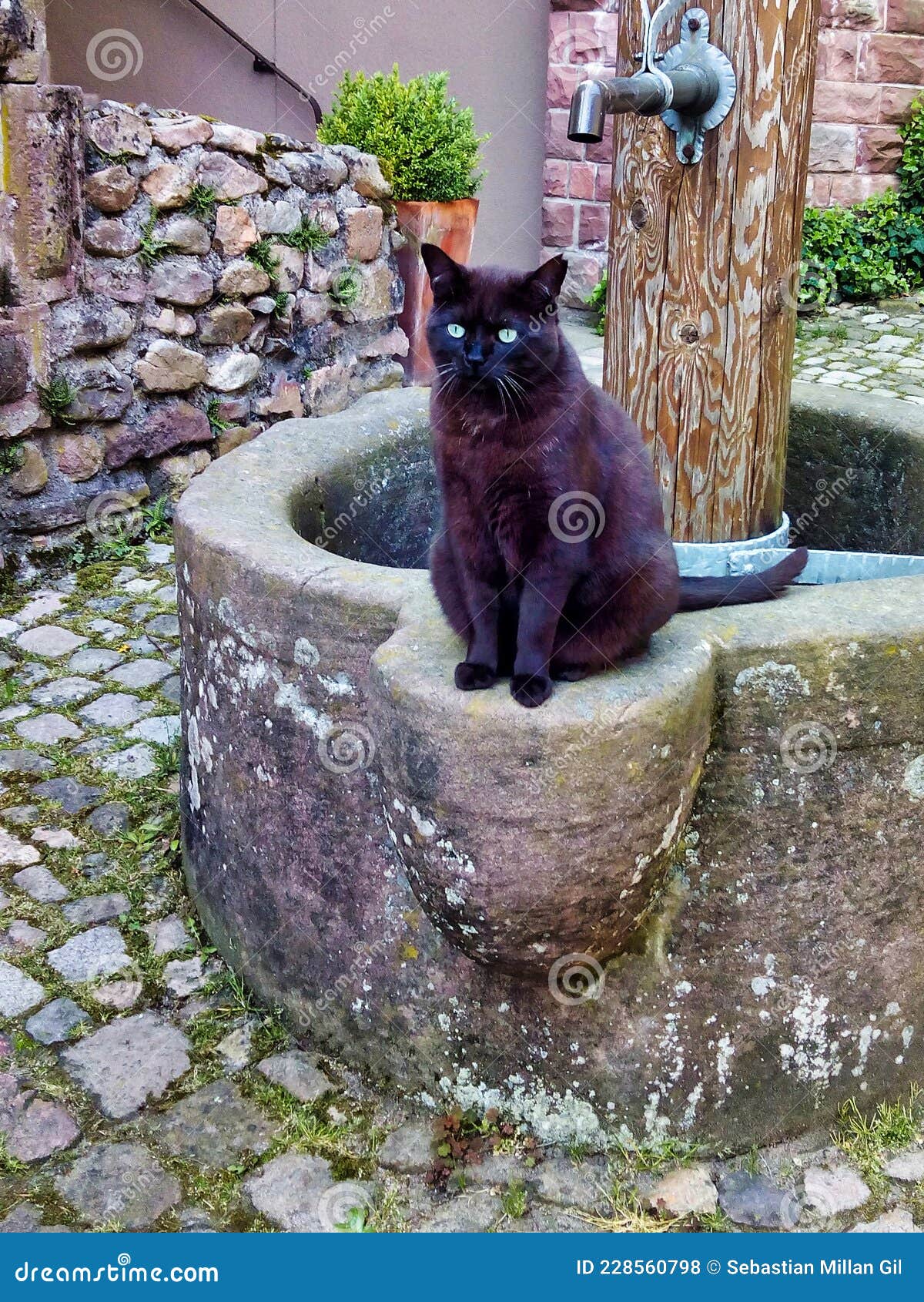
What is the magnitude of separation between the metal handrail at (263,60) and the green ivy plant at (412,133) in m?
1.21

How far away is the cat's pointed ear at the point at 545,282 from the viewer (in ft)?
6.23

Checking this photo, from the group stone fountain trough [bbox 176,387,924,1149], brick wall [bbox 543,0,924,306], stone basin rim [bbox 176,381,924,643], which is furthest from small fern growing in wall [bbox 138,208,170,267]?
brick wall [bbox 543,0,924,306]

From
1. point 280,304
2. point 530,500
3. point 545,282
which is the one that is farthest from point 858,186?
point 530,500

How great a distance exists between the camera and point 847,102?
25.0 feet

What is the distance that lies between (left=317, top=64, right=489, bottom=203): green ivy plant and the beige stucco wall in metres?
1.50

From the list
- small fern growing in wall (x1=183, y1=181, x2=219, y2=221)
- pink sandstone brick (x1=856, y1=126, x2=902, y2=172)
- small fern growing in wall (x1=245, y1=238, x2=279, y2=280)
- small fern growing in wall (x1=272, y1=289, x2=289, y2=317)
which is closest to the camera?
small fern growing in wall (x1=183, y1=181, x2=219, y2=221)

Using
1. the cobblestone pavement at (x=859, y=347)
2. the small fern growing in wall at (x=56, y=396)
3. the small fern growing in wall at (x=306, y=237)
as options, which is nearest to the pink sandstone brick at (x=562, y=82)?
the cobblestone pavement at (x=859, y=347)

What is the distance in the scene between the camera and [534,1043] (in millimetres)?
2203

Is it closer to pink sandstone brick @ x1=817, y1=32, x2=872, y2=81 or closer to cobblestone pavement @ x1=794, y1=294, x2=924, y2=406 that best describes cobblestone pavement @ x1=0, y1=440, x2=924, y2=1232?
cobblestone pavement @ x1=794, y1=294, x2=924, y2=406

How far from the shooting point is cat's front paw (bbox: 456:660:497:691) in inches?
75.0

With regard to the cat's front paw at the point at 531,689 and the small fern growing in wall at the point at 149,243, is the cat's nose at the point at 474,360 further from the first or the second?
the small fern growing in wall at the point at 149,243

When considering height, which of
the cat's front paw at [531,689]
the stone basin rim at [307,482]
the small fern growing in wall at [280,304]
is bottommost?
the cat's front paw at [531,689]

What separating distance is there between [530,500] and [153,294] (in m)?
3.26

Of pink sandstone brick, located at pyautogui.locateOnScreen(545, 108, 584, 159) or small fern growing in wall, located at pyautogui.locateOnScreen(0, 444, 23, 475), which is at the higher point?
pink sandstone brick, located at pyautogui.locateOnScreen(545, 108, 584, 159)
